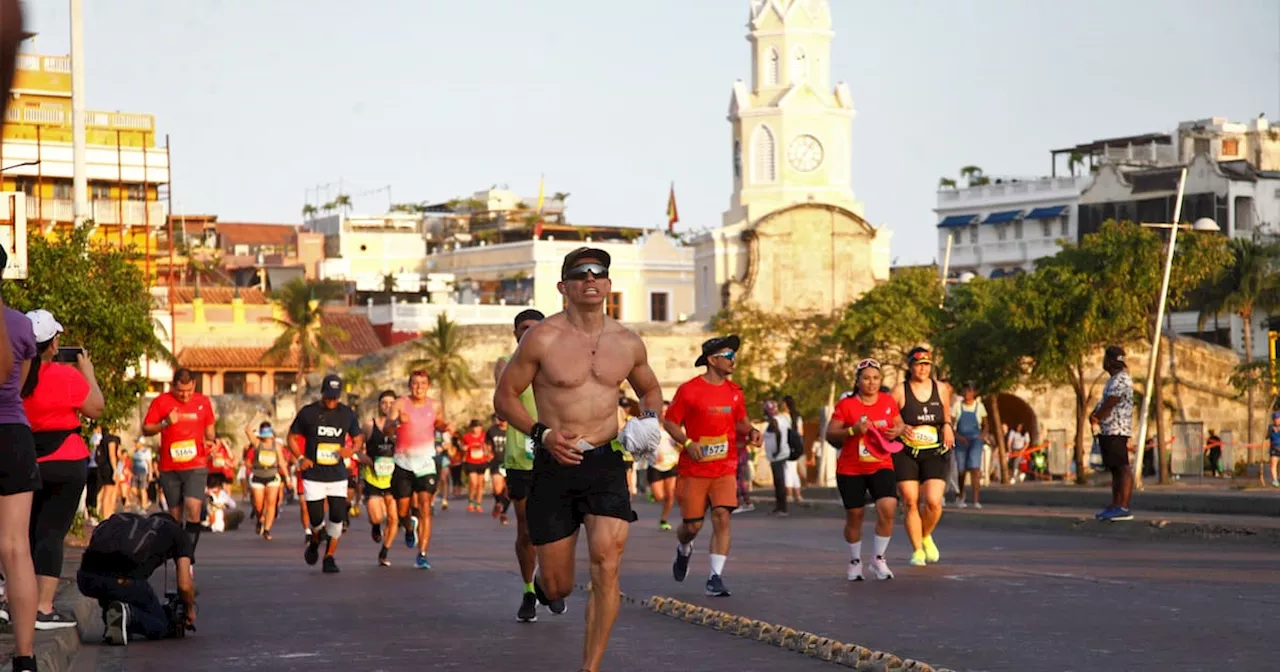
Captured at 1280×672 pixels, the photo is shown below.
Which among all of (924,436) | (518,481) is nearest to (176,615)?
(518,481)

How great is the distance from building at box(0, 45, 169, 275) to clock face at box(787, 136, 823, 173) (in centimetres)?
2570

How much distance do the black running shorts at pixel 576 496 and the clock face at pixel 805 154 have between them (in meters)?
74.3

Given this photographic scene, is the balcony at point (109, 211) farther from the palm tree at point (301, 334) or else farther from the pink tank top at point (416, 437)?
the pink tank top at point (416, 437)

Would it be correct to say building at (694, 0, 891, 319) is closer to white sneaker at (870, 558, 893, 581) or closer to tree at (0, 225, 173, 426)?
tree at (0, 225, 173, 426)

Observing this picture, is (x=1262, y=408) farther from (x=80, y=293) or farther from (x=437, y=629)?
(x=437, y=629)

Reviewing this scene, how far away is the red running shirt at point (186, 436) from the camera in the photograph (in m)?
15.7

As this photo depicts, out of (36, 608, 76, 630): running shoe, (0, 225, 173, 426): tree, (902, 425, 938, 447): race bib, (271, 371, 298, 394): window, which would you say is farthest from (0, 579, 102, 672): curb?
(271, 371, 298, 394): window

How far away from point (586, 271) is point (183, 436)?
28.2ft

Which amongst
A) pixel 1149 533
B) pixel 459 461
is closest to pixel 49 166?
pixel 459 461

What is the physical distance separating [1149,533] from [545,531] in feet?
43.3

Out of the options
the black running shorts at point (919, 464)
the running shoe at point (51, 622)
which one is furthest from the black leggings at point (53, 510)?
the black running shorts at point (919, 464)

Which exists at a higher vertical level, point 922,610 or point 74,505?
point 74,505

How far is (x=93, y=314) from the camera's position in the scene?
23672 millimetres

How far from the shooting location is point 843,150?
270ft
